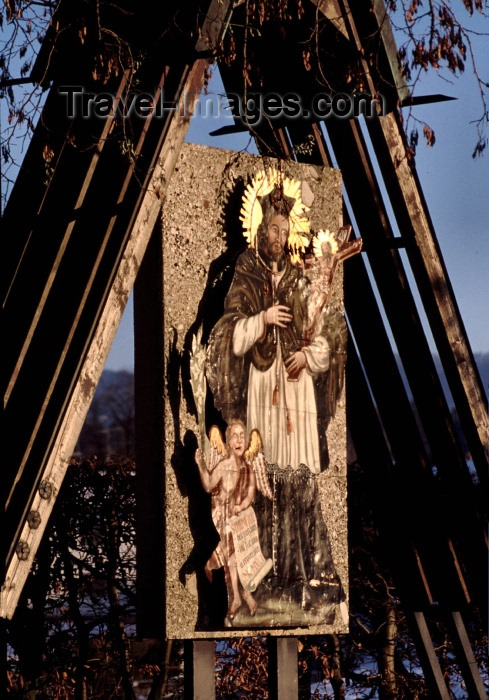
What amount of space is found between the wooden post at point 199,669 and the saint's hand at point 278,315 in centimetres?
166

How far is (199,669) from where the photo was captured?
7320 mm

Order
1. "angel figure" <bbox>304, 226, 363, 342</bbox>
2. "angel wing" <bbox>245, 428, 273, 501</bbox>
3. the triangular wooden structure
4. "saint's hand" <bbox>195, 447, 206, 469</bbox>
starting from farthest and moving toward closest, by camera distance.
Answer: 1. "angel figure" <bbox>304, 226, 363, 342</bbox>
2. "angel wing" <bbox>245, 428, 273, 501</bbox>
3. "saint's hand" <bbox>195, 447, 206, 469</bbox>
4. the triangular wooden structure

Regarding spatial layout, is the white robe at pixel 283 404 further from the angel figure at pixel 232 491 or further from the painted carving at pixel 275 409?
the angel figure at pixel 232 491

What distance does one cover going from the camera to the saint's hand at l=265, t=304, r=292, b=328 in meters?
7.70

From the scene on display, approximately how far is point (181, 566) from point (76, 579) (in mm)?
3828

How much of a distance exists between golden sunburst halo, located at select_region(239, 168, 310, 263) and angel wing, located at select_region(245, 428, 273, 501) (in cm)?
99

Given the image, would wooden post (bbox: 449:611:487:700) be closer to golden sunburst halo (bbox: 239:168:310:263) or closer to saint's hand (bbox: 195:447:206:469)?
saint's hand (bbox: 195:447:206:469)

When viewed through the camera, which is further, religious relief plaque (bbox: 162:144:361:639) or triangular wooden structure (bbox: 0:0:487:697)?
religious relief plaque (bbox: 162:144:361:639)

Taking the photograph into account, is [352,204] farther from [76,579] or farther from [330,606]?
[76,579]

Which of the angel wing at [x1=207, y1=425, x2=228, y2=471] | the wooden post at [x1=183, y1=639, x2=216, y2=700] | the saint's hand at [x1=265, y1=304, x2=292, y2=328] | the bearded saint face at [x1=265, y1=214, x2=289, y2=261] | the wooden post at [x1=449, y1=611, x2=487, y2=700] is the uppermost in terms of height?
the bearded saint face at [x1=265, y1=214, x2=289, y2=261]

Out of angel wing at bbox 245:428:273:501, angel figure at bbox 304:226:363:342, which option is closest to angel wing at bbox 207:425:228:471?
angel wing at bbox 245:428:273:501

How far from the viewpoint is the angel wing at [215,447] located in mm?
7316

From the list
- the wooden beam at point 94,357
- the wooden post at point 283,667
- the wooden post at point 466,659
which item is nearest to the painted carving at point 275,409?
the wooden post at point 283,667

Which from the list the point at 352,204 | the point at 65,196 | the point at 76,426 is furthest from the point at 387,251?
the point at 76,426
